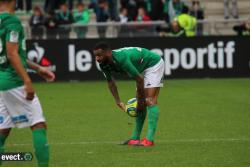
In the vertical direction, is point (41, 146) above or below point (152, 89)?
above

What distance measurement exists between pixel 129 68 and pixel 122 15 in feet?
53.3

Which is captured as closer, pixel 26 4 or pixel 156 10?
pixel 156 10

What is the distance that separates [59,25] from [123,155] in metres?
15.0

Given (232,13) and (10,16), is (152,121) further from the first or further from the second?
(232,13)

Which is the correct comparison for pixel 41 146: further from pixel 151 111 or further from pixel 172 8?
pixel 172 8

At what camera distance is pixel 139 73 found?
12.6m

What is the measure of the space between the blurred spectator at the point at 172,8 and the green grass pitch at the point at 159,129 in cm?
540

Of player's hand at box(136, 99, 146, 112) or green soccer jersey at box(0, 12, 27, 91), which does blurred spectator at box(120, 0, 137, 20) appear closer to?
player's hand at box(136, 99, 146, 112)

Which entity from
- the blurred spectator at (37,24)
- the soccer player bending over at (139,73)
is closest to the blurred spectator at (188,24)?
the blurred spectator at (37,24)

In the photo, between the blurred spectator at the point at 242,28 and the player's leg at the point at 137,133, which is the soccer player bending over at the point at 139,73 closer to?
the player's leg at the point at 137,133

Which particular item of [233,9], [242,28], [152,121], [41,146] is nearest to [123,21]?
[242,28]

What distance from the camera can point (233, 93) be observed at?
2172 cm

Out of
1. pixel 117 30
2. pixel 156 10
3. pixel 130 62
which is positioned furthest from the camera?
pixel 156 10

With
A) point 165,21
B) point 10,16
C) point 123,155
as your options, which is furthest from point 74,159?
point 165,21
